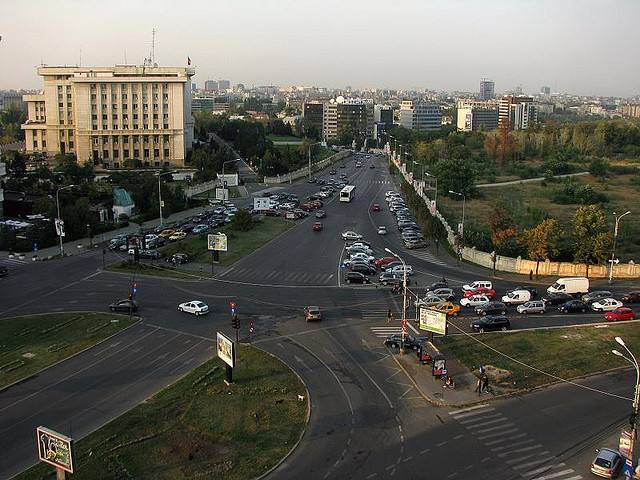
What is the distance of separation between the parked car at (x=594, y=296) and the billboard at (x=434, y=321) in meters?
16.7

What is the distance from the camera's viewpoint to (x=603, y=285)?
54.6 m

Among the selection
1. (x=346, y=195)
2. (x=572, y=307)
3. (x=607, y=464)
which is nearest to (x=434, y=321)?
(x=607, y=464)

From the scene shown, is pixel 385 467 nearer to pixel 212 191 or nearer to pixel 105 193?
pixel 105 193

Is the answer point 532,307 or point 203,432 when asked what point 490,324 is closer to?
point 532,307

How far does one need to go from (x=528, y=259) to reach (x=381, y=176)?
8726cm

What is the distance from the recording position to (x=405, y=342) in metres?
39.2

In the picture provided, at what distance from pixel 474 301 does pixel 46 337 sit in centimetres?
2995

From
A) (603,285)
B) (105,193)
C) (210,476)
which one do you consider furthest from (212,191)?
(210,476)

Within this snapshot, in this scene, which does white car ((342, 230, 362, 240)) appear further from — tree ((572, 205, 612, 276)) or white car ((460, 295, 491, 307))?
white car ((460, 295, 491, 307))

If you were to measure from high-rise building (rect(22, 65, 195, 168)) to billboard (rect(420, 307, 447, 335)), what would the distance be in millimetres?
104406

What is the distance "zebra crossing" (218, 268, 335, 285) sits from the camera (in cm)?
5531

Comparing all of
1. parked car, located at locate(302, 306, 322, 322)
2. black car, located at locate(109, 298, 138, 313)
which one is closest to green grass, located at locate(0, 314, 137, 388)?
black car, located at locate(109, 298, 138, 313)

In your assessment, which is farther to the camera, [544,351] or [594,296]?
[594,296]

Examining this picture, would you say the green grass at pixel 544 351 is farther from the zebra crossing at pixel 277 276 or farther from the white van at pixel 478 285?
the zebra crossing at pixel 277 276
